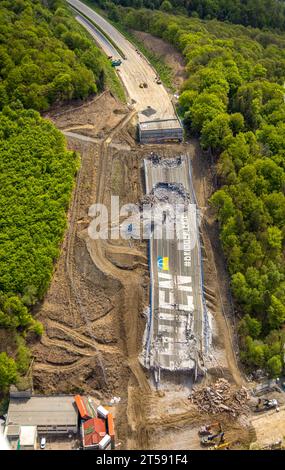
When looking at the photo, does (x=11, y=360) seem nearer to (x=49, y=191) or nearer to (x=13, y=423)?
(x=13, y=423)

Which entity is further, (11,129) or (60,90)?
(60,90)

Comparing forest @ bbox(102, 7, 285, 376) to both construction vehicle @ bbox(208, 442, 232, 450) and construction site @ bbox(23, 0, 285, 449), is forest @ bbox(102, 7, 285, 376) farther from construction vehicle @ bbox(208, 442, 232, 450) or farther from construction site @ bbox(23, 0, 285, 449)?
construction vehicle @ bbox(208, 442, 232, 450)

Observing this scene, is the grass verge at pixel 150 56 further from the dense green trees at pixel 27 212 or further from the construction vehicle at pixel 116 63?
the dense green trees at pixel 27 212

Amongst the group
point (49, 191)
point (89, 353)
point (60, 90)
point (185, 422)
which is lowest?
point (185, 422)

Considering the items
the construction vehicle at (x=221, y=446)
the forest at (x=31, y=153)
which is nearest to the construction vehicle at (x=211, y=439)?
the construction vehicle at (x=221, y=446)

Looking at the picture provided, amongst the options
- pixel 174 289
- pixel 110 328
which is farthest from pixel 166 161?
pixel 110 328

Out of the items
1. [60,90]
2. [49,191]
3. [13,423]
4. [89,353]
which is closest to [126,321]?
[89,353]
